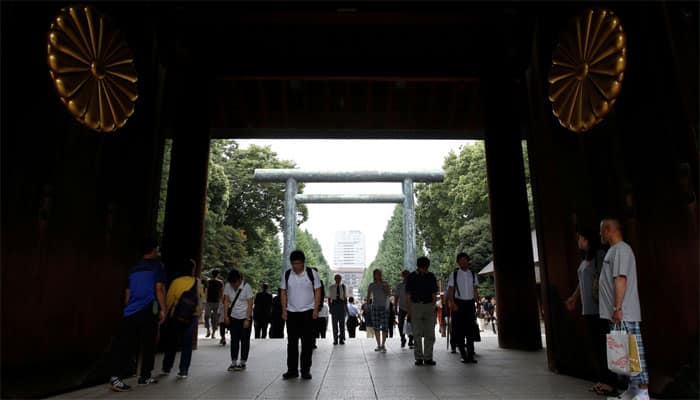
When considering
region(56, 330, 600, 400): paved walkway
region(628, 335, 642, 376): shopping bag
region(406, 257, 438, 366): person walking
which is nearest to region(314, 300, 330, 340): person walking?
region(56, 330, 600, 400): paved walkway

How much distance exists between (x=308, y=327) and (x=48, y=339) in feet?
8.98

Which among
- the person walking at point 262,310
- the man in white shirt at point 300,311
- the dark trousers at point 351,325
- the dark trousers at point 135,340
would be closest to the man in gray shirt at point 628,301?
the man in white shirt at point 300,311

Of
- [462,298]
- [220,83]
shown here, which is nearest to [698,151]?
[462,298]

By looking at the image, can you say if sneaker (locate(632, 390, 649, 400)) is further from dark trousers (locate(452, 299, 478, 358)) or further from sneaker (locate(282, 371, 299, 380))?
sneaker (locate(282, 371, 299, 380))

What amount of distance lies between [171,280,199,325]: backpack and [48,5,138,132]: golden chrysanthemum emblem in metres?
2.30

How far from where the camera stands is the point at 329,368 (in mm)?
6445

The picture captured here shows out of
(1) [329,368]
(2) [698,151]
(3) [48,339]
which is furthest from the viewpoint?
(1) [329,368]

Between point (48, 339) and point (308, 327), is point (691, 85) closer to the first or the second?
point (308, 327)

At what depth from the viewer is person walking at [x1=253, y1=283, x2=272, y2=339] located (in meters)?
12.2

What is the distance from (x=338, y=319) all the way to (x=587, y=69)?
7535 millimetres

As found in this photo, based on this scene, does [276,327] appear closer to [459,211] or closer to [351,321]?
[351,321]

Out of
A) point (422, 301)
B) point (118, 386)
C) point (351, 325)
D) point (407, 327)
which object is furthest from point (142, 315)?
point (351, 325)

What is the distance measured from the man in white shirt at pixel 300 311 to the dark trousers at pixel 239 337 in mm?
1102

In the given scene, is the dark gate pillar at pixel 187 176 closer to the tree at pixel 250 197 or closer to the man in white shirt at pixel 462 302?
the man in white shirt at pixel 462 302
